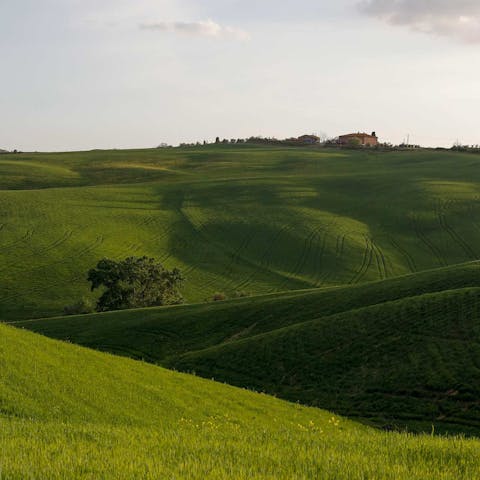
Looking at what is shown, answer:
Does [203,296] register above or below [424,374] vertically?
below

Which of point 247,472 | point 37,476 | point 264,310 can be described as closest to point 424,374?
point 264,310

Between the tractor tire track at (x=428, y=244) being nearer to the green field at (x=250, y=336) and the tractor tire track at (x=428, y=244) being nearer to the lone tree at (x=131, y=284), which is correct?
the green field at (x=250, y=336)

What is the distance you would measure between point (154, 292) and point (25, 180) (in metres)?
84.4

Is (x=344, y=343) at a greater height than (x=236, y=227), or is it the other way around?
(x=236, y=227)

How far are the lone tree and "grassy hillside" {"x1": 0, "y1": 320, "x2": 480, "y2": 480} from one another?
45838 millimetres

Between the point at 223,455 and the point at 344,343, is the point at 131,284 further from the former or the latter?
the point at 223,455

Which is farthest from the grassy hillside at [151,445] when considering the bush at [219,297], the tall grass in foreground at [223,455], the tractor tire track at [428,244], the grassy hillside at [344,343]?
the tractor tire track at [428,244]

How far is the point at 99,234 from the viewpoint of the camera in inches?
3541

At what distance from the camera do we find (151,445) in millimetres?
9367

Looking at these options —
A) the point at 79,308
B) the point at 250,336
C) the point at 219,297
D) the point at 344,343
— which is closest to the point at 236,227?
the point at 219,297

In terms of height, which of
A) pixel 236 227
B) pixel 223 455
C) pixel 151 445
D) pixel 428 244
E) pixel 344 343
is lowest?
pixel 428 244

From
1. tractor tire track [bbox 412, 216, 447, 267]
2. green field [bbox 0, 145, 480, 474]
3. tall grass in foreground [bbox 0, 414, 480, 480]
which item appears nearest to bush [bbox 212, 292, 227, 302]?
green field [bbox 0, 145, 480, 474]

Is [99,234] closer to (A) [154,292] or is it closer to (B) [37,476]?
(A) [154,292]

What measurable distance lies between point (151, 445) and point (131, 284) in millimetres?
57049
